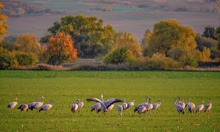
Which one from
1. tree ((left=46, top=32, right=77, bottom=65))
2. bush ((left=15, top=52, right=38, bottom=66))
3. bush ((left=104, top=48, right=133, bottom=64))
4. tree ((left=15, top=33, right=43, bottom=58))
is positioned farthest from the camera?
tree ((left=15, top=33, right=43, bottom=58))

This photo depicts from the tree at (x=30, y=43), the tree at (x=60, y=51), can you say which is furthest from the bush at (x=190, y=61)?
the tree at (x=30, y=43)

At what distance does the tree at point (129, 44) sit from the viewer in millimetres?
116000

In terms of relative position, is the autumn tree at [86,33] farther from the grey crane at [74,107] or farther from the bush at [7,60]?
the grey crane at [74,107]

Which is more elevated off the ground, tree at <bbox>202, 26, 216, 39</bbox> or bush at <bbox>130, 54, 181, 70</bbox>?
bush at <bbox>130, 54, 181, 70</bbox>

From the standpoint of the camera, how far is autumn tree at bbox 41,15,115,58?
126969 millimetres

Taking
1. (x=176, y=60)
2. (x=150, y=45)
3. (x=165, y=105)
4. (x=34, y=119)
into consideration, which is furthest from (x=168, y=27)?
(x=34, y=119)

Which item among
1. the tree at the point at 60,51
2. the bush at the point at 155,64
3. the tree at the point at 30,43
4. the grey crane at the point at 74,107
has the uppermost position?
the grey crane at the point at 74,107

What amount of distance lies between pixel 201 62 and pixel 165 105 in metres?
64.0

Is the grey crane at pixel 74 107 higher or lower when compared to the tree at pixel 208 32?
higher

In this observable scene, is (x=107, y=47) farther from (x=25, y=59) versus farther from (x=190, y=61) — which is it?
(x=190, y=61)

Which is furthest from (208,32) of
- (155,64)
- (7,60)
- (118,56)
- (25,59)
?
(7,60)

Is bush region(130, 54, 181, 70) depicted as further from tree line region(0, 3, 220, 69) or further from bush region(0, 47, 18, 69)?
bush region(0, 47, 18, 69)

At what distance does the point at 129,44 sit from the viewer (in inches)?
4820

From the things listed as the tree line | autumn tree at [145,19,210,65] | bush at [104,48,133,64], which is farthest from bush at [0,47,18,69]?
autumn tree at [145,19,210,65]
